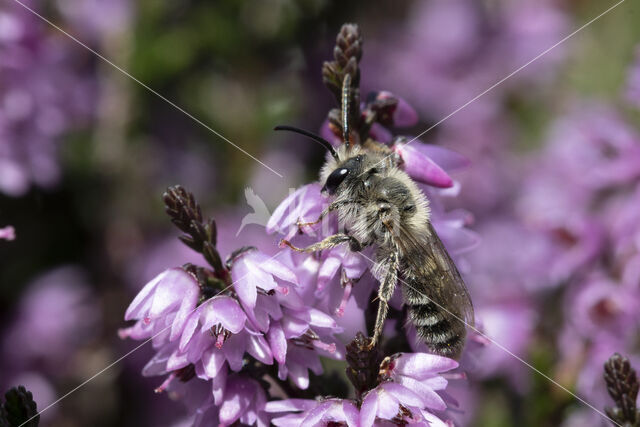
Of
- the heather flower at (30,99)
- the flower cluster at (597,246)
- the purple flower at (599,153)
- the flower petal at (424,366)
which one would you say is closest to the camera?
the flower petal at (424,366)

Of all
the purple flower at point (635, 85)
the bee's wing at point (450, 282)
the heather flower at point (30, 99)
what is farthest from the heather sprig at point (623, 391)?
the heather flower at point (30, 99)

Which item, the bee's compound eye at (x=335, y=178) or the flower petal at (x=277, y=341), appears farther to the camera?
the bee's compound eye at (x=335, y=178)

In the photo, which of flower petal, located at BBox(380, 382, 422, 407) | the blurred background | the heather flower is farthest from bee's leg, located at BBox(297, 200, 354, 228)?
the heather flower

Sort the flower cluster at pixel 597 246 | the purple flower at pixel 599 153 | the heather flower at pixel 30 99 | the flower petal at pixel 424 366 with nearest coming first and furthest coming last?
the flower petal at pixel 424 366, the flower cluster at pixel 597 246, the purple flower at pixel 599 153, the heather flower at pixel 30 99

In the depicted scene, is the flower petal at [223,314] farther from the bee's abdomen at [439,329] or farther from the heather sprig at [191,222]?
the bee's abdomen at [439,329]

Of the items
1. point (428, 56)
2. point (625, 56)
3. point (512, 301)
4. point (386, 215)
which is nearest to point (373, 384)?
point (386, 215)

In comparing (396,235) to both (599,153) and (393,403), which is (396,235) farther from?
(599,153)

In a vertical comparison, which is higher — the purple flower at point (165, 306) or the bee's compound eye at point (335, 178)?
the bee's compound eye at point (335, 178)
